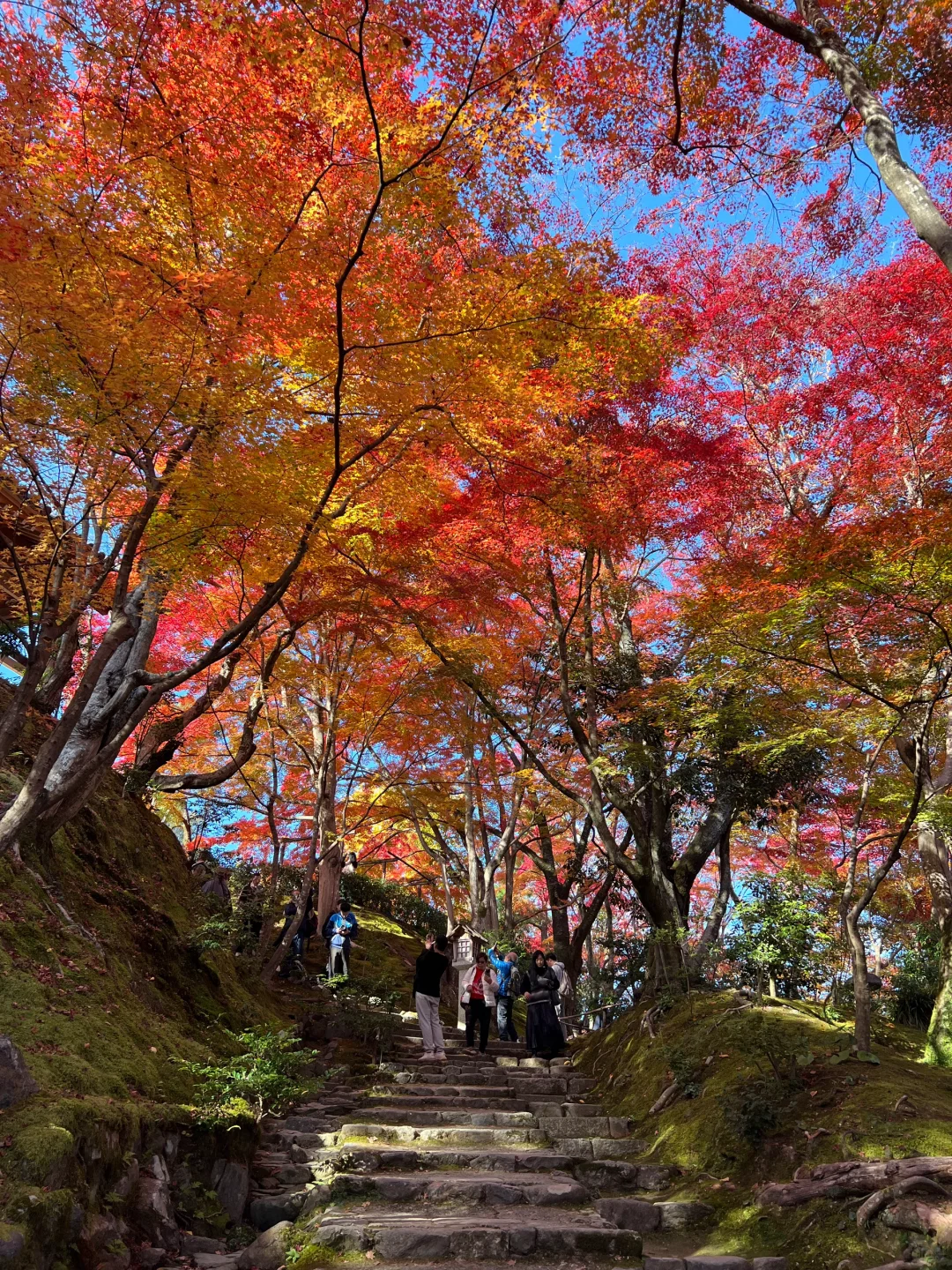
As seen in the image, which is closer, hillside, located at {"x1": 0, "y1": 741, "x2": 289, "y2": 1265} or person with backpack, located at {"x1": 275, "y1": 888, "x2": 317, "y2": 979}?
hillside, located at {"x1": 0, "y1": 741, "x2": 289, "y2": 1265}

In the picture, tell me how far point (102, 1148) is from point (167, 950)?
155 inches

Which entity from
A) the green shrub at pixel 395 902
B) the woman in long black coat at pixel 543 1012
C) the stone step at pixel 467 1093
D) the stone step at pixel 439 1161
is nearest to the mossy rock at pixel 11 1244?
the stone step at pixel 439 1161

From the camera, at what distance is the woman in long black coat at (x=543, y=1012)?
1052 centimetres

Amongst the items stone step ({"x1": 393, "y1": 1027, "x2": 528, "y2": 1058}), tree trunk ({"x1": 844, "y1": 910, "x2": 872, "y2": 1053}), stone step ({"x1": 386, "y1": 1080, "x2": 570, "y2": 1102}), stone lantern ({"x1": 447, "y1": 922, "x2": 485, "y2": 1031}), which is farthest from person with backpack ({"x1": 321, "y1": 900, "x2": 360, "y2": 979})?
tree trunk ({"x1": 844, "y1": 910, "x2": 872, "y2": 1053})

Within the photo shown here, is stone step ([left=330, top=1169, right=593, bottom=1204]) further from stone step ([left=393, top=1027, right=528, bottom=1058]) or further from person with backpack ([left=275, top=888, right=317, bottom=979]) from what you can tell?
person with backpack ([left=275, top=888, right=317, bottom=979])

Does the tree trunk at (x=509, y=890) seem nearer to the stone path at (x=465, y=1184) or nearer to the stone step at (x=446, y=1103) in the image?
the stone path at (x=465, y=1184)

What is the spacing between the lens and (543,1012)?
10.9 metres

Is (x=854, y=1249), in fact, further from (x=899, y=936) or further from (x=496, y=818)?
(x=496, y=818)

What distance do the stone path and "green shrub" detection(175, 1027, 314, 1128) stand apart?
1.78 ft

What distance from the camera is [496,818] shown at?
18.4 meters

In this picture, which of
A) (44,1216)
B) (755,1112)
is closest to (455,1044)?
(755,1112)

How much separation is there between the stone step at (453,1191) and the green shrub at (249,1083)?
863 mm

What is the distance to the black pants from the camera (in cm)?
1195

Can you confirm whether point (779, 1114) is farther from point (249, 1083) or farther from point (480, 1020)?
point (480, 1020)
